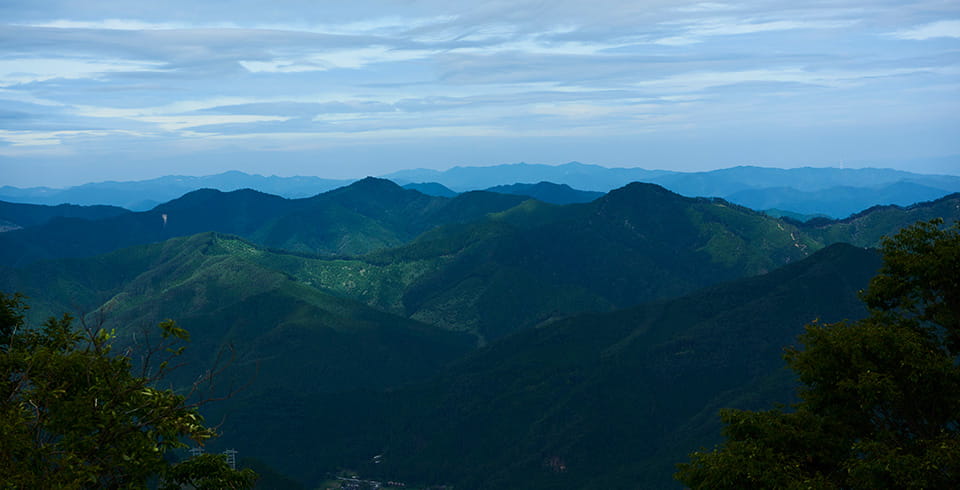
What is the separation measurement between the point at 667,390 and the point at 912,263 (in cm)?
16573

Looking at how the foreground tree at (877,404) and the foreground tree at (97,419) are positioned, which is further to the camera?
the foreground tree at (877,404)

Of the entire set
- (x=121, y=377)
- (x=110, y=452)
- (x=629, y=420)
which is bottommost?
(x=629, y=420)

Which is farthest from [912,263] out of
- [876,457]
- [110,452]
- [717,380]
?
[717,380]

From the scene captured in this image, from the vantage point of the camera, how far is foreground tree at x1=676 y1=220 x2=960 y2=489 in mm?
26172

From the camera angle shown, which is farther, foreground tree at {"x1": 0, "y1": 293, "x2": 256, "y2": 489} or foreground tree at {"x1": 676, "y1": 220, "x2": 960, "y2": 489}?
foreground tree at {"x1": 676, "y1": 220, "x2": 960, "y2": 489}

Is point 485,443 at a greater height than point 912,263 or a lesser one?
lesser

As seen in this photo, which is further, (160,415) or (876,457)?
(876,457)

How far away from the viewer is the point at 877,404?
97.5 feet

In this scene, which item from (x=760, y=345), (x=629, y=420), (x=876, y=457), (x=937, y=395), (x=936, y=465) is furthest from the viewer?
(x=760, y=345)

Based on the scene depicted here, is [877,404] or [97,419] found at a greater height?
[97,419]

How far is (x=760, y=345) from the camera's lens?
19638 centimetres

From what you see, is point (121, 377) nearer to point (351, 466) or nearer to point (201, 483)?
point (201, 483)

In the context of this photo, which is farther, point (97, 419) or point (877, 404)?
point (877, 404)

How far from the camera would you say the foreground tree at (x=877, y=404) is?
85.9 ft
